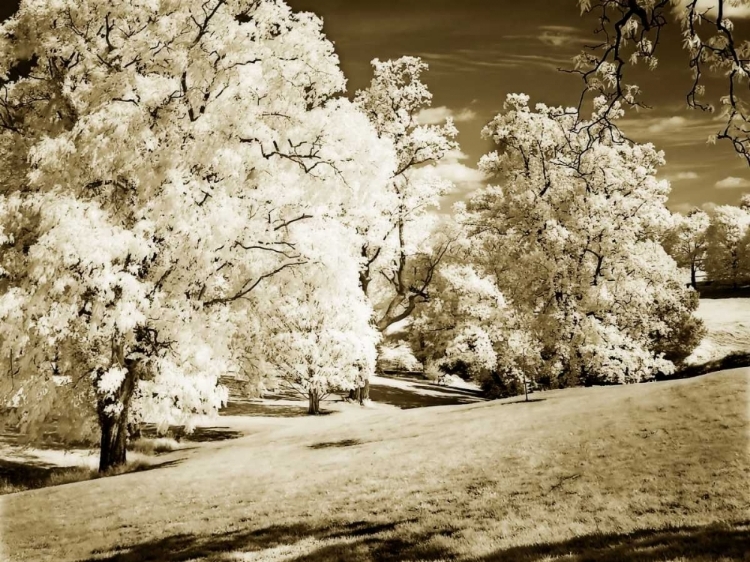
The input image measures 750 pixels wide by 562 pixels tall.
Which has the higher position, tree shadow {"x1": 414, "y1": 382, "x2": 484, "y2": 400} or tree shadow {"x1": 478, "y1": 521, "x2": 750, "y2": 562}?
tree shadow {"x1": 478, "y1": 521, "x2": 750, "y2": 562}

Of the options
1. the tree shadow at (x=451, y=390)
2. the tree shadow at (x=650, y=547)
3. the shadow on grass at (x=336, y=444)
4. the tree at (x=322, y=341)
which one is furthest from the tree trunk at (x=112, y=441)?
the tree shadow at (x=451, y=390)

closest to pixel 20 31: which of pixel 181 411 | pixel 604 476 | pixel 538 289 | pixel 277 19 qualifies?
pixel 277 19

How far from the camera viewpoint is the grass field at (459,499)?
21.9 ft

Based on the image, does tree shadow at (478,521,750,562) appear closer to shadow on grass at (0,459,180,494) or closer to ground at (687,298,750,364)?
shadow on grass at (0,459,180,494)

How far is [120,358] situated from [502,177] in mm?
21819

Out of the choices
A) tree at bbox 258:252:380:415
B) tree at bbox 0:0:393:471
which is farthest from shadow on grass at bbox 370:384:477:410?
tree at bbox 0:0:393:471

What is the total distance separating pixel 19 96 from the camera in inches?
555

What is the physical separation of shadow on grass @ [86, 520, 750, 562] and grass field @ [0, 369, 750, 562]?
3 cm

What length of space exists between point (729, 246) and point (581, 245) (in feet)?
183

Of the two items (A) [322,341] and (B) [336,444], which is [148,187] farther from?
(A) [322,341]

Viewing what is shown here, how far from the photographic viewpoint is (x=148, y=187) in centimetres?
1161

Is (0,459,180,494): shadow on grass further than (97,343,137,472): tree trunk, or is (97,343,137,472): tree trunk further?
(0,459,180,494): shadow on grass

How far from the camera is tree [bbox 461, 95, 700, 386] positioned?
22.9m

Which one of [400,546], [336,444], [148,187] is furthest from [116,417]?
[400,546]
